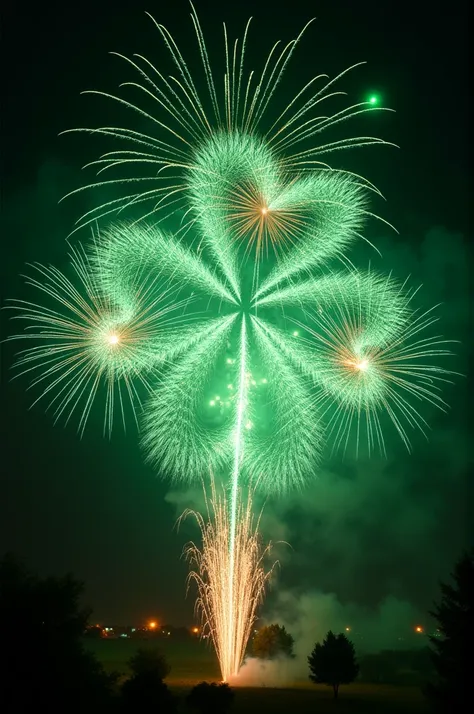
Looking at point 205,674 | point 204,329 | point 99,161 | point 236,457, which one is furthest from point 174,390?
point 205,674

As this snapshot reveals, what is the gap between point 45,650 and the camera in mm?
18156

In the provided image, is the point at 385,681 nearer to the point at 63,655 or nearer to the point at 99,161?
the point at 63,655

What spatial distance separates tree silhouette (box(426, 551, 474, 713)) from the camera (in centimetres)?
2123

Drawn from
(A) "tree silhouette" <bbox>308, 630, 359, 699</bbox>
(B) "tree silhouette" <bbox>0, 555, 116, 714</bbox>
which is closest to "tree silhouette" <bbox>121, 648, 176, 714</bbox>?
(B) "tree silhouette" <bbox>0, 555, 116, 714</bbox>

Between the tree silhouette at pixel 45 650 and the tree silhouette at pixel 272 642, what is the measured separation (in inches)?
1383

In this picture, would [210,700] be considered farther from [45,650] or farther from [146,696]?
[45,650]

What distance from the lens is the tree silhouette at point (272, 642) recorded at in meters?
54.2

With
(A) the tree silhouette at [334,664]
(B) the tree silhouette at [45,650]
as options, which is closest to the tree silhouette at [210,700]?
(B) the tree silhouette at [45,650]

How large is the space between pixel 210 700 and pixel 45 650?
33.3ft

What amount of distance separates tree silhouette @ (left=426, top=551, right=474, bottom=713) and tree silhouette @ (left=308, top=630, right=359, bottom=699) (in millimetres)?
16129

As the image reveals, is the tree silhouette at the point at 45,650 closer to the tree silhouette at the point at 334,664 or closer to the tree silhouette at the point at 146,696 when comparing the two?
the tree silhouette at the point at 146,696

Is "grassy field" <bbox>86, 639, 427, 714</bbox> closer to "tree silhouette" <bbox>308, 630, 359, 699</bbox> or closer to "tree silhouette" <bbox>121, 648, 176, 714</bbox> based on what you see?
"tree silhouette" <bbox>308, 630, 359, 699</bbox>

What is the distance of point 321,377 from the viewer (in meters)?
25.5

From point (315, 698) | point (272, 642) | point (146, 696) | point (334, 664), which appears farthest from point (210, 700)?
point (272, 642)
